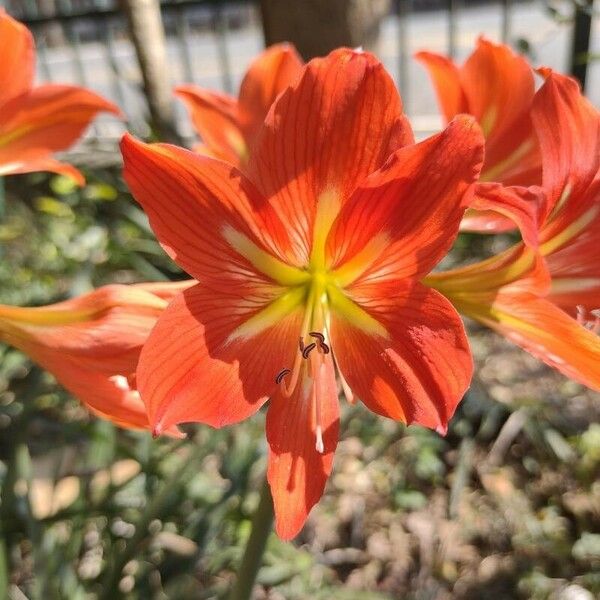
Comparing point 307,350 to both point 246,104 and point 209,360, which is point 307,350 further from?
point 246,104

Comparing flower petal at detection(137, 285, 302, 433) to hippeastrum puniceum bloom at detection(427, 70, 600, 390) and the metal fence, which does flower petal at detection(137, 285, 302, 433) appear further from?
the metal fence

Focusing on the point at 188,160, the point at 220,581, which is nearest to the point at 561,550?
the point at 220,581

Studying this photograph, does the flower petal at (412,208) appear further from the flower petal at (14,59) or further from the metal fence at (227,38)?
the metal fence at (227,38)

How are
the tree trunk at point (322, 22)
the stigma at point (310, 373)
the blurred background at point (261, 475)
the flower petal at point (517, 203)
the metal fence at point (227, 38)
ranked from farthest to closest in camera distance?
the metal fence at point (227, 38)
the tree trunk at point (322, 22)
the blurred background at point (261, 475)
the stigma at point (310, 373)
the flower petal at point (517, 203)

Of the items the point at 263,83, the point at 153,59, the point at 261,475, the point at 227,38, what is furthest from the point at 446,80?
the point at 227,38

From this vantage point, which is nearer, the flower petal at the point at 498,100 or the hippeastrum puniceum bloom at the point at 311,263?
the hippeastrum puniceum bloom at the point at 311,263

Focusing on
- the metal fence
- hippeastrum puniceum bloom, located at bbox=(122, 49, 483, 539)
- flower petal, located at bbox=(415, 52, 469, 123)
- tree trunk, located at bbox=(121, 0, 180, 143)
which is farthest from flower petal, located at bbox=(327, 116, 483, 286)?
tree trunk, located at bbox=(121, 0, 180, 143)

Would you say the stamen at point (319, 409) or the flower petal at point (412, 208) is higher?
the flower petal at point (412, 208)

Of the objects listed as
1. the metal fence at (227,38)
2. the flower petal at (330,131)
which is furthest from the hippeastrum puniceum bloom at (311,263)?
the metal fence at (227,38)
